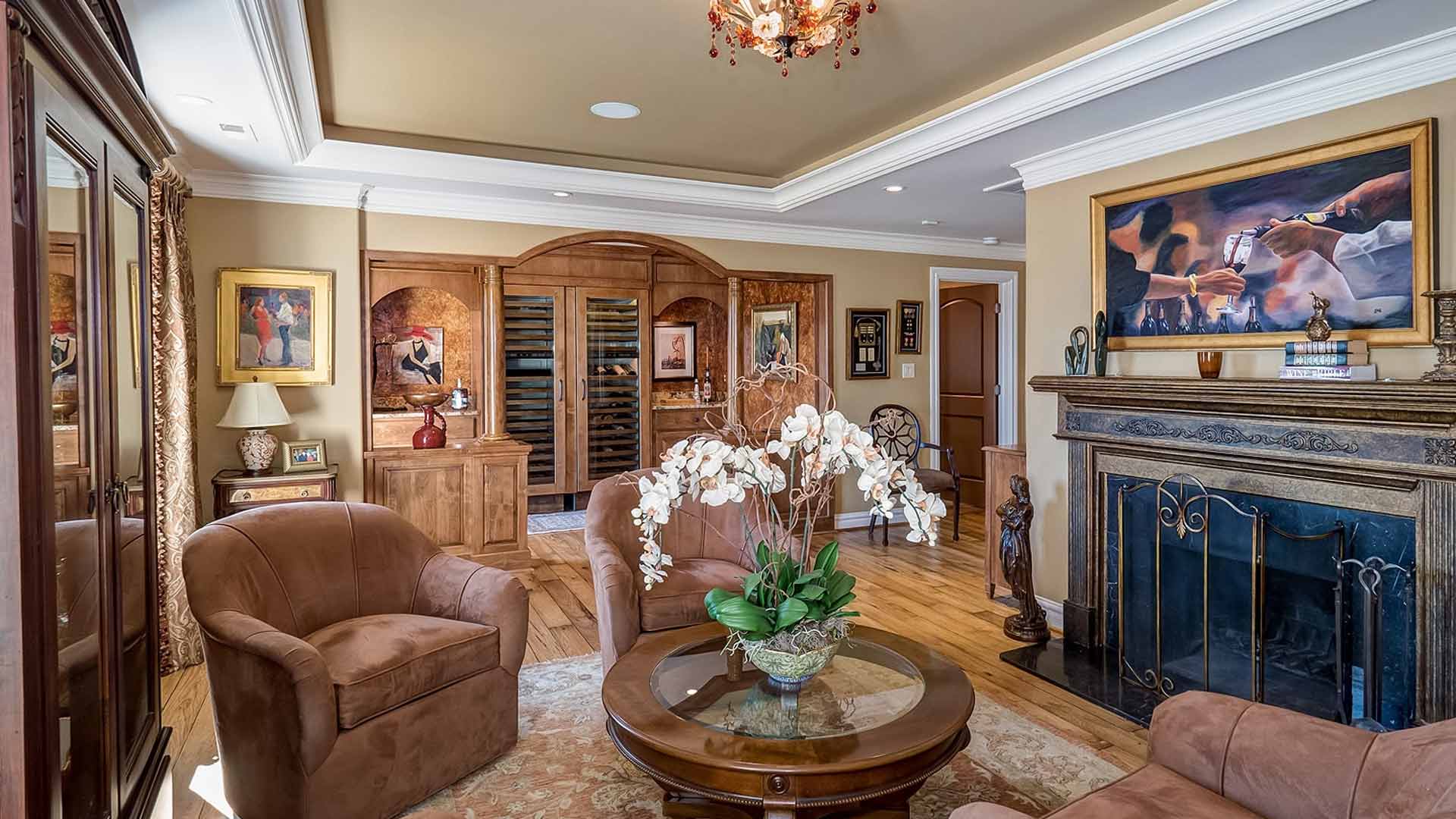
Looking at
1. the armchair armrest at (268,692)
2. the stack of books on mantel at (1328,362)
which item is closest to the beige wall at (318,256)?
the armchair armrest at (268,692)

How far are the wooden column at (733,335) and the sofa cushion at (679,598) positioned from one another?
281 cm

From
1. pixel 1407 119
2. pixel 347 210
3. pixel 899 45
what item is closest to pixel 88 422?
pixel 899 45

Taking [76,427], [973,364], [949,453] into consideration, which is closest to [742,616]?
[76,427]

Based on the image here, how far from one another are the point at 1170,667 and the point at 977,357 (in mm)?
4416

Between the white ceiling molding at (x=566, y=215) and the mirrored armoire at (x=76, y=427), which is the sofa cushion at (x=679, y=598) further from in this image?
the white ceiling molding at (x=566, y=215)

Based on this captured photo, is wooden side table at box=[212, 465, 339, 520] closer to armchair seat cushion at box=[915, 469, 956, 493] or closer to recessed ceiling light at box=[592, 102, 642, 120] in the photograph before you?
recessed ceiling light at box=[592, 102, 642, 120]

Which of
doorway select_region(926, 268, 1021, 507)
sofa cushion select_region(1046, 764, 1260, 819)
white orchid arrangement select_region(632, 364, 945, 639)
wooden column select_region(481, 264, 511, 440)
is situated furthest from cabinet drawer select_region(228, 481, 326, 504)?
doorway select_region(926, 268, 1021, 507)

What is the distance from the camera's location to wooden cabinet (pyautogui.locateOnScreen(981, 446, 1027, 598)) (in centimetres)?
460

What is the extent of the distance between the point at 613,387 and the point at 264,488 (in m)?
2.64

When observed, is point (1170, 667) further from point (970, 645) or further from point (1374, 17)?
point (1374, 17)

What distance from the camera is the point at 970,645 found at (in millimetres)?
3910

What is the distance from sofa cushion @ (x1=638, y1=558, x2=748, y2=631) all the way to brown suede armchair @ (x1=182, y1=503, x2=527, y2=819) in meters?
0.53

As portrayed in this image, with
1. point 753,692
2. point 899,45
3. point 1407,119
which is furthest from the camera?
point 899,45

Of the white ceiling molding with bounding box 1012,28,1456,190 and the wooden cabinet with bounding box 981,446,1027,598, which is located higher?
the white ceiling molding with bounding box 1012,28,1456,190
